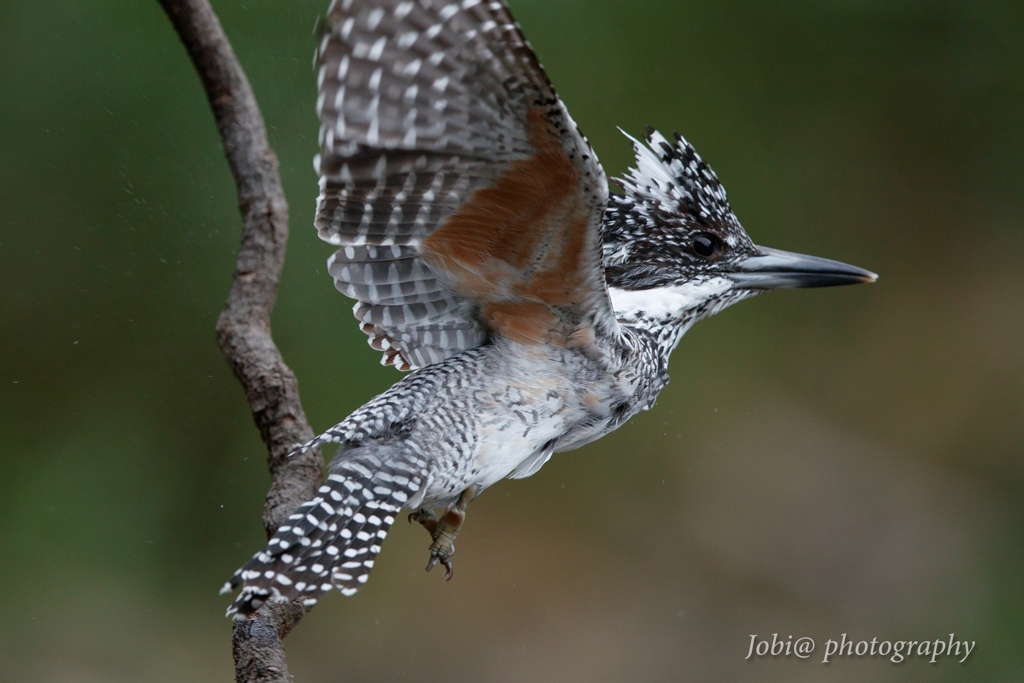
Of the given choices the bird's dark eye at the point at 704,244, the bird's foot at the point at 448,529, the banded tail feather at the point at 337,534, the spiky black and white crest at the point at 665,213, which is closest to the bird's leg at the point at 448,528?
the bird's foot at the point at 448,529

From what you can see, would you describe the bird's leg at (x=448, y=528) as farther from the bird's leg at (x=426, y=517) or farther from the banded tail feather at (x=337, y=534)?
the banded tail feather at (x=337, y=534)

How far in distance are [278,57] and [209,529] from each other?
2.12m

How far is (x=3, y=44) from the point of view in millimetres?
3641

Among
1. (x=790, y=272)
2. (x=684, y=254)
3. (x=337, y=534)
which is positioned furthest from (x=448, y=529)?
(x=790, y=272)

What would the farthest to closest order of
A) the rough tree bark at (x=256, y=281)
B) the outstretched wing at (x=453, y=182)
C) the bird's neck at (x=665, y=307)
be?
the bird's neck at (x=665, y=307) → the rough tree bark at (x=256, y=281) → the outstretched wing at (x=453, y=182)

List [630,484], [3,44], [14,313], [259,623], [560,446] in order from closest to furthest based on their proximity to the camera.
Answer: [259,623] < [560,446] < [3,44] < [14,313] < [630,484]

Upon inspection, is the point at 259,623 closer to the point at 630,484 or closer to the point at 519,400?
the point at 519,400

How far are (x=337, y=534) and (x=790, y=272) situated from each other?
1.46 m

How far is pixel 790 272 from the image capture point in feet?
8.30

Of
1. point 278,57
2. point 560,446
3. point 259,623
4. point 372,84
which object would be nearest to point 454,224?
point 372,84

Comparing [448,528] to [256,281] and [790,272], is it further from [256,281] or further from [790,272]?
[790,272]

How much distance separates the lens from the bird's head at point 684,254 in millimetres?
2520

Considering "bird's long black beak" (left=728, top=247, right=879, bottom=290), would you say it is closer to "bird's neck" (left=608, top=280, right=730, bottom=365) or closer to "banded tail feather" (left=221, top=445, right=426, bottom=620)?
"bird's neck" (left=608, top=280, right=730, bottom=365)

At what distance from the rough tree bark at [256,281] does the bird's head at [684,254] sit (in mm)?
944
